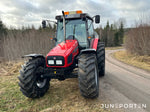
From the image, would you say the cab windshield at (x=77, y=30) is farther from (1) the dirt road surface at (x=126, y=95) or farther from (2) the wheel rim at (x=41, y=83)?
(1) the dirt road surface at (x=126, y=95)

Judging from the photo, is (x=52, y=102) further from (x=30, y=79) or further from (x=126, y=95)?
(x=126, y=95)

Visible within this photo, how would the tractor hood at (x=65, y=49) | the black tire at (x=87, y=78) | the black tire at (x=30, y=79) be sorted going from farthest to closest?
the tractor hood at (x=65, y=49) → the black tire at (x=30, y=79) → the black tire at (x=87, y=78)

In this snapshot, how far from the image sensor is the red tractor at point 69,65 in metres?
2.89

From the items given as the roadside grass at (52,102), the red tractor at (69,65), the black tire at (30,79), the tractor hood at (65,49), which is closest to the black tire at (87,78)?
the red tractor at (69,65)

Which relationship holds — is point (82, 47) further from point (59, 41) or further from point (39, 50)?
point (39, 50)

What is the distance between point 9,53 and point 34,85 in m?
8.87

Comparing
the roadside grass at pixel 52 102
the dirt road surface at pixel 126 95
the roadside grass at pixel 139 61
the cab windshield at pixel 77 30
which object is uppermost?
the cab windshield at pixel 77 30

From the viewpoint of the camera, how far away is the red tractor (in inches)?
114

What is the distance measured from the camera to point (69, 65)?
3.39 m

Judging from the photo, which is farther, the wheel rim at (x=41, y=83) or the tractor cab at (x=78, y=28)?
the tractor cab at (x=78, y=28)

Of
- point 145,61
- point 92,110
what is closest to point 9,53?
point 92,110

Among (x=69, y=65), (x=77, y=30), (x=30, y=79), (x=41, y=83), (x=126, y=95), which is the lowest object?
(x=126, y=95)

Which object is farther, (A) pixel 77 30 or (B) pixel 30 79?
(A) pixel 77 30

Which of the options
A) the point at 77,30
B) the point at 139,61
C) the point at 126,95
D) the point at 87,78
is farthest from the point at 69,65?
the point at 139,61
